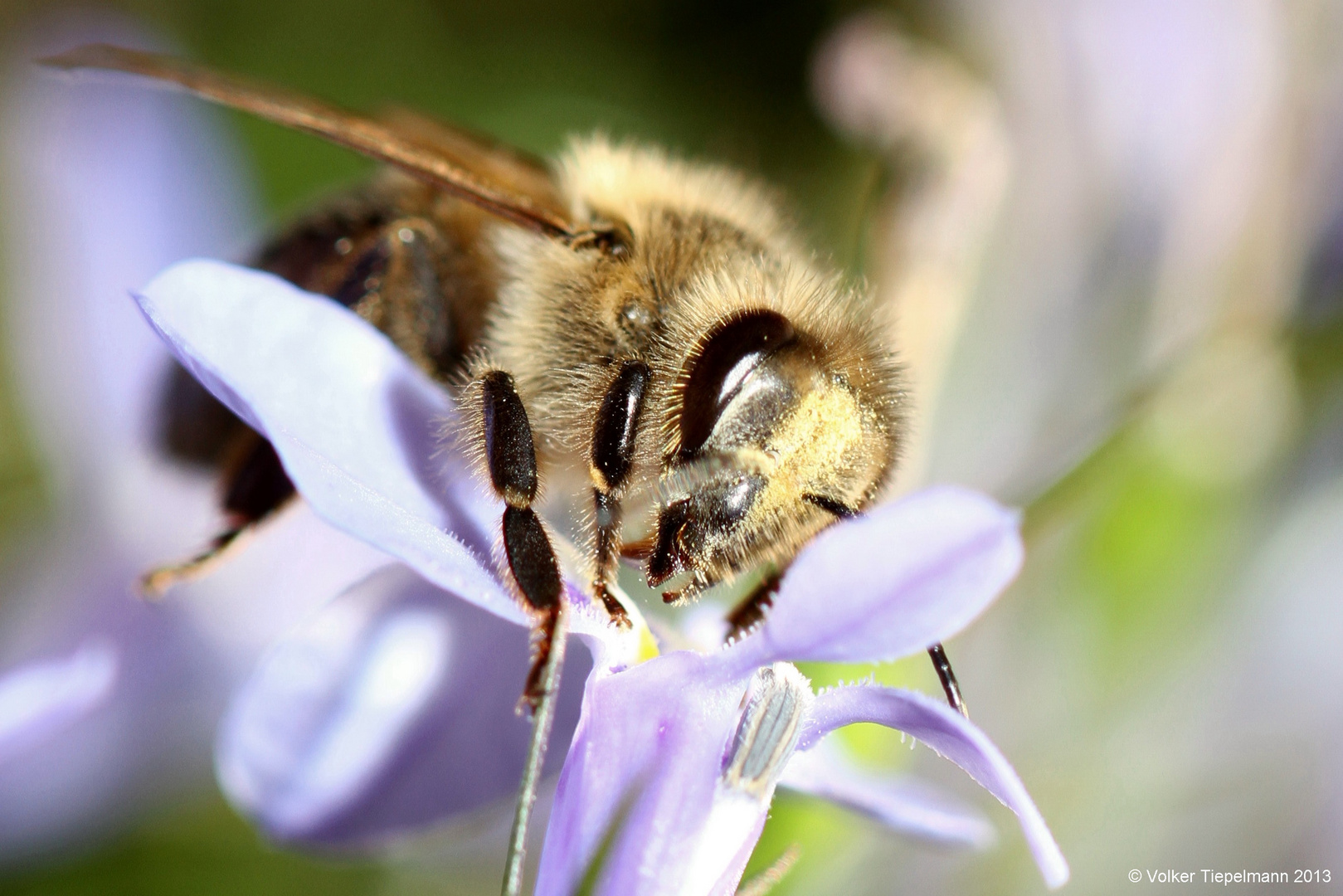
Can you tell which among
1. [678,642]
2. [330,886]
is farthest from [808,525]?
[330,886]

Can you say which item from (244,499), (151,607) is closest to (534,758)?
(244,499)

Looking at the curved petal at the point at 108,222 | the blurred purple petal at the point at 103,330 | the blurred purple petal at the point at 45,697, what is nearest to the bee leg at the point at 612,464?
the blurred purple petal at the point at 45,697

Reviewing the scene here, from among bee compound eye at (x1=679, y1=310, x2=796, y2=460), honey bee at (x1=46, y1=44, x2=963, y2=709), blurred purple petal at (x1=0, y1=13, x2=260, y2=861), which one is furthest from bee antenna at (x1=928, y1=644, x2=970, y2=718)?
blurred purple petal at (x1=0, y1=13, x2=260, y2=861)

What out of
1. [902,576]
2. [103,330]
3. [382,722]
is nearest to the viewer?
[902,576]

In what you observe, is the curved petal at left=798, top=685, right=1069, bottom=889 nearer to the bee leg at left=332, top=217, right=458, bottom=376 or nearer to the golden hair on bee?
the golden hair on bee

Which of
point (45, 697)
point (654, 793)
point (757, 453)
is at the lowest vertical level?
point (45, 697)

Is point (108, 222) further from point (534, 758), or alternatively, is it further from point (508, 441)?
point (534, 758)

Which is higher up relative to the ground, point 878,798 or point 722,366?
point 722,366
